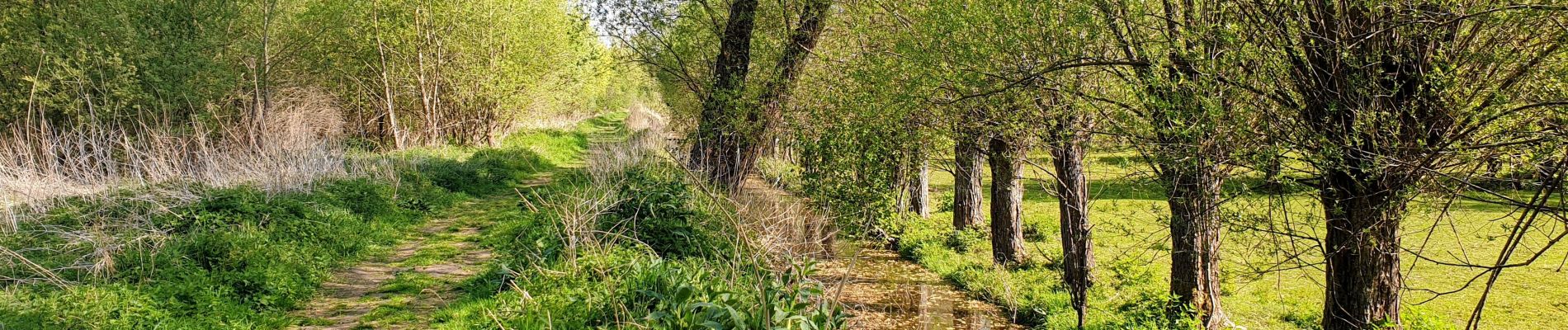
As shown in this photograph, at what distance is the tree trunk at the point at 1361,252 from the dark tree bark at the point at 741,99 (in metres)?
6.88

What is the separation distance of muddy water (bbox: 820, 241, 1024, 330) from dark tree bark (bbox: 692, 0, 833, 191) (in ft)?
7.56

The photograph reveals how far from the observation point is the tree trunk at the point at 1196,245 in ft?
19.5

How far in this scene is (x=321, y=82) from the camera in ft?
64.6

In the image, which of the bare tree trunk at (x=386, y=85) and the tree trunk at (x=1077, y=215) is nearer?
the tree trunk at (x=1077, y=215)

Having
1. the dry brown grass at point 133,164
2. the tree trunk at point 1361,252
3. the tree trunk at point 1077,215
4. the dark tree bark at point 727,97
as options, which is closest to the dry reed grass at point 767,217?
the dark tree bark at point 727,97

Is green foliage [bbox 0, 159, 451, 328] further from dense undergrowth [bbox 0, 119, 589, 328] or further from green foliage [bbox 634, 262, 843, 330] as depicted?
green foliage [bbox 634, 262, 843, 330]

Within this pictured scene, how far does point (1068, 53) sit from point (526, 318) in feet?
14.4

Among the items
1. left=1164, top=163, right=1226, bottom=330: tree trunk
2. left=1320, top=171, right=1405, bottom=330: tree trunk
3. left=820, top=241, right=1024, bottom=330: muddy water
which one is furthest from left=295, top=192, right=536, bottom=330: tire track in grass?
left=1320, top=171, right=1405, bottom=330: tree trunk

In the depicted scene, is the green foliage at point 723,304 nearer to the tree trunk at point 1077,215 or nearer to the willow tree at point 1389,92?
the willow tree at point 1389,92

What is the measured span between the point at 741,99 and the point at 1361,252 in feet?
25.8

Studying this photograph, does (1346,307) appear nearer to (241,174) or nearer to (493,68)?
(241,174)

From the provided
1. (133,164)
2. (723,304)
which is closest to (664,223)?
(723,304)

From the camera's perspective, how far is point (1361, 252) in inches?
208

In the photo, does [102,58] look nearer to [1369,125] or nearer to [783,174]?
[783,174]
